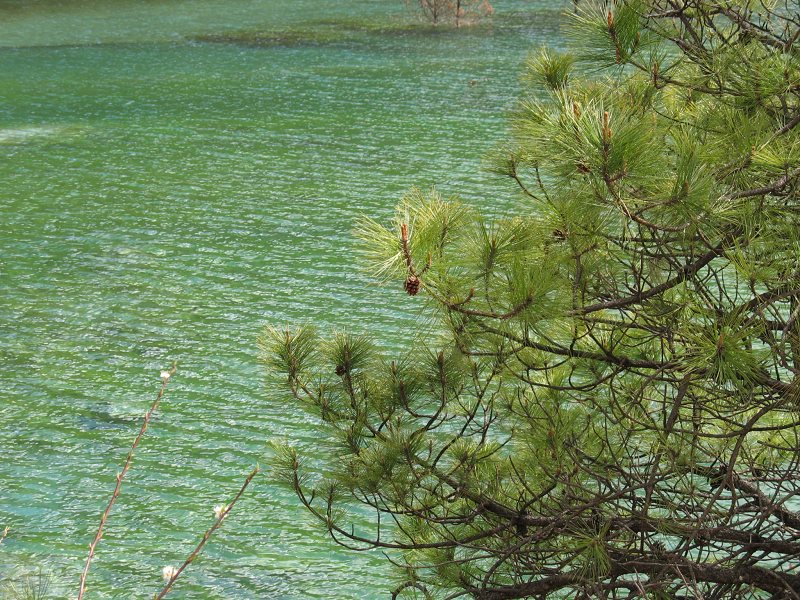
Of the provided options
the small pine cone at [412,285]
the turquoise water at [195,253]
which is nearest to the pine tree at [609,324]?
the small pine cone at [412,285]

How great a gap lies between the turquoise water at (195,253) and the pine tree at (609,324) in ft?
1.20

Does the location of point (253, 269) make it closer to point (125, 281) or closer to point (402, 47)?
point (125, 281)

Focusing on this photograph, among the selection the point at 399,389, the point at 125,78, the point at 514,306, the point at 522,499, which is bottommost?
the point at 125,78

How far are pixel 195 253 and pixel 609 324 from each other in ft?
19.4

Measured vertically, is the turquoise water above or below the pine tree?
below

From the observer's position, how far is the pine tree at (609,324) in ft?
7.25

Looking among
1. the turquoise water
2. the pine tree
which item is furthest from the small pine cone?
the turquoise water

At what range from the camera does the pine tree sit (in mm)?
2211

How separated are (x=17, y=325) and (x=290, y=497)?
9.32 feet

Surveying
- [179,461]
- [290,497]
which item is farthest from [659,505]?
[179,461]

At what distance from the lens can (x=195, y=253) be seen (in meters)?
8.29

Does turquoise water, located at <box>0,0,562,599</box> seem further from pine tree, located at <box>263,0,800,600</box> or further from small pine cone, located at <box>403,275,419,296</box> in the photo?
small pine cone, located at <box>403,275,419,296</box>

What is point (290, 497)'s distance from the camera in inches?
196

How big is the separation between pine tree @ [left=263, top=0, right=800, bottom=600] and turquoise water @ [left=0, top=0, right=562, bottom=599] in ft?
Result: 1.20
